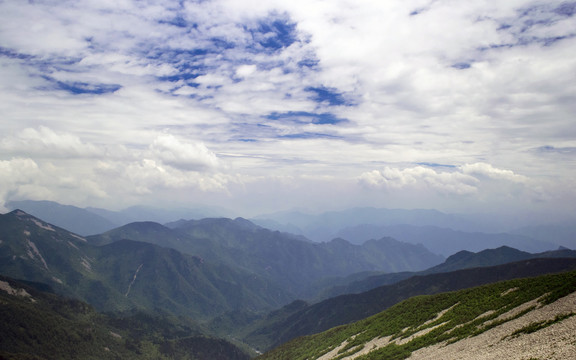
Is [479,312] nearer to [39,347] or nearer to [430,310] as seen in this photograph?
[430,310]

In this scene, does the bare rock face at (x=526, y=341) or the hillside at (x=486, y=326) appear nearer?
the bare rock face at (x=526, y=341)

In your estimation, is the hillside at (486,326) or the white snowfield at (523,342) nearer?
the white snowfield at (523,342)

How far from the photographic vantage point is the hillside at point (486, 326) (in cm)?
2878

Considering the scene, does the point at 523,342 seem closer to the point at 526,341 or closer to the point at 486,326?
the point at 526,341

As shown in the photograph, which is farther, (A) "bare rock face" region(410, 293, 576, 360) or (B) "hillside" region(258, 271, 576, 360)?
(B) "hillside" region(258, 271, 576, 360)

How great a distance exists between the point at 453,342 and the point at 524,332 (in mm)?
9951

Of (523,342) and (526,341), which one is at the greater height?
(526,341)

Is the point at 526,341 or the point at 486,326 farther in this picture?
the point at 486,326

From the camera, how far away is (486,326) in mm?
39625

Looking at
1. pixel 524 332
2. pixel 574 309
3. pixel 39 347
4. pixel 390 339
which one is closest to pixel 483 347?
pixel 524 332

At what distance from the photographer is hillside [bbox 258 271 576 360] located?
2878cm

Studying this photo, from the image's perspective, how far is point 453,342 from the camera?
39.6m

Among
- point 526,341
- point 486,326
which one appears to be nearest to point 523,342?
point 526,341

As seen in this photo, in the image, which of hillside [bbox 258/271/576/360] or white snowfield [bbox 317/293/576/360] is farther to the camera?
hillside [bbox 258/271/576/360]
